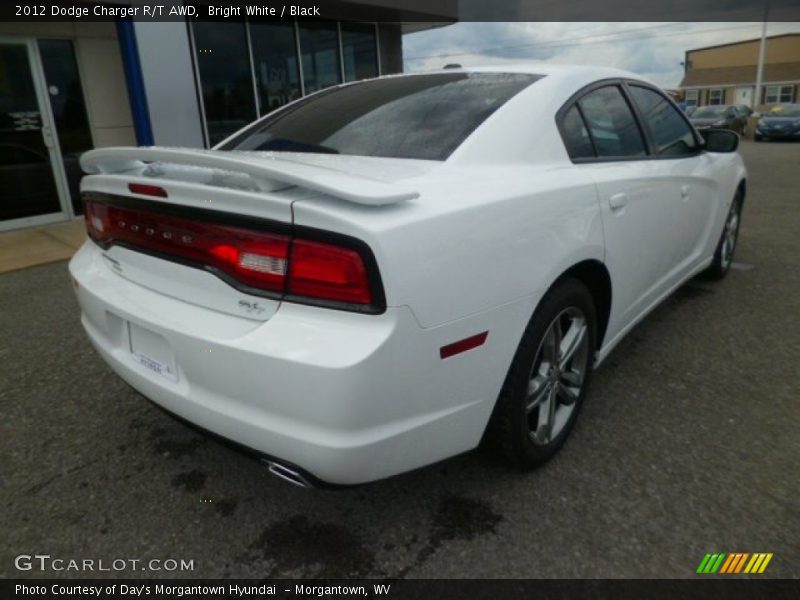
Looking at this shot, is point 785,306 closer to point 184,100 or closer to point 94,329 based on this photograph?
point 94,329

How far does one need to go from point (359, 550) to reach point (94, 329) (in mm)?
1290

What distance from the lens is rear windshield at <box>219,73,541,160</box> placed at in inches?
85.0

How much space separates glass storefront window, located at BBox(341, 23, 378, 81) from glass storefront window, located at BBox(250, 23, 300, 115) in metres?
1.28

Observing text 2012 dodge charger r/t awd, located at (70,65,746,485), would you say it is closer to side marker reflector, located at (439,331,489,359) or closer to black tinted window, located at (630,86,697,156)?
side marker reflector, located at (439,331,489,359)

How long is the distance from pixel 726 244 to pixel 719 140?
1.05m

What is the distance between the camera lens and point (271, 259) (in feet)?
5.24

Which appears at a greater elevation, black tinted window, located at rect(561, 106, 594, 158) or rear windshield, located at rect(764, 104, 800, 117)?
black tinted window, located at rect(561, 106, 594, 158)

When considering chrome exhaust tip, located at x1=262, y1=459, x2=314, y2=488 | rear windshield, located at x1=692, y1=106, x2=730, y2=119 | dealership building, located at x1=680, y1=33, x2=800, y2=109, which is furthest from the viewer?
dealership building, located at x1=680, y1=33, x2=800, y2=109

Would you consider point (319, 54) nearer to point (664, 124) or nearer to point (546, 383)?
point (664, 124)

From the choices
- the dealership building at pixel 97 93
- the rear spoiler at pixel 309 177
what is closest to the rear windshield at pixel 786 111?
the dealership building at pixel 97 93

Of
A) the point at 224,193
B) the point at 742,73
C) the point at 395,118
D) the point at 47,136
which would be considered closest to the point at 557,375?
the point at 395,118

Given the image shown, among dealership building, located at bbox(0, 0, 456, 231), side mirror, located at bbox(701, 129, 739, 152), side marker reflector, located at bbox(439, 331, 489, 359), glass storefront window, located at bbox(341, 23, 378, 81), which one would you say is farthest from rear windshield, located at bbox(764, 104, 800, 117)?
side marker reflector, located at bbox(439, 331, 489, 359)

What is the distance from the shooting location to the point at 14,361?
3434 millimetres

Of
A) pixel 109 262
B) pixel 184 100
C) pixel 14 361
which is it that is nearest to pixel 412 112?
pixel 109 262
